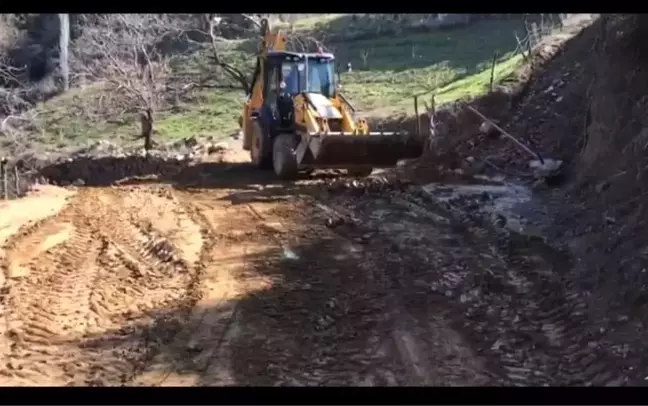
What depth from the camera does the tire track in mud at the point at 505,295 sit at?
16.3ft

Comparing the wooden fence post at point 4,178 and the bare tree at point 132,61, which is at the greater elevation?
the bare tree at point 132,61

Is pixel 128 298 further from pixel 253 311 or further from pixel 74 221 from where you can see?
pixel 74 221

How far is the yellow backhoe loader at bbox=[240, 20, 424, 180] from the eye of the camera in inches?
443

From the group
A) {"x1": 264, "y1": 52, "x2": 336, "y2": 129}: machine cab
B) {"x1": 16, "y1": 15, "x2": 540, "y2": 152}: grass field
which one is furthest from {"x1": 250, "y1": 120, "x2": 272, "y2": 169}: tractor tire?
{"x1": 16, "y1": 15, "x2": 540, "y2": 152}: grass field

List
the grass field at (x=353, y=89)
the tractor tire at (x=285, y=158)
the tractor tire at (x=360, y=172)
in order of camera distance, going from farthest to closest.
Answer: the grass field at (x=353, y=89), the tractor tire at (x=285, y=158), the tractor tire at (x=360, y=172)

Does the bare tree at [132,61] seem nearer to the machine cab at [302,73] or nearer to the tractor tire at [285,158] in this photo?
the machine cab at [302,73]

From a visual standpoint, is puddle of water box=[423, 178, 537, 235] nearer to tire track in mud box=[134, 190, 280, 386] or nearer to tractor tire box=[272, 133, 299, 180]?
tractor tire box=[272, 133, 299, 180]

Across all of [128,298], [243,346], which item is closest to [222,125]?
[128,298]

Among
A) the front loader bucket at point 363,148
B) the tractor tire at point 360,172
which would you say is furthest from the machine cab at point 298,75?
the front loader bucket at point 363,148

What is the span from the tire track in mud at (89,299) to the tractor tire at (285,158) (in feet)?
8.93

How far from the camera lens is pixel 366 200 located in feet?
34.4

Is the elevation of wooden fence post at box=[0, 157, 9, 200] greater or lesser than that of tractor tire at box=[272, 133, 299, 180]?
lesser

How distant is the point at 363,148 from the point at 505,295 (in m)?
5.08

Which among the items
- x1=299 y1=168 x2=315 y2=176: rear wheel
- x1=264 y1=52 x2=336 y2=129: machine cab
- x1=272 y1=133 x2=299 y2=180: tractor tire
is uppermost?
x1=264 y1=52 x2=336 y2=129: machine cab
